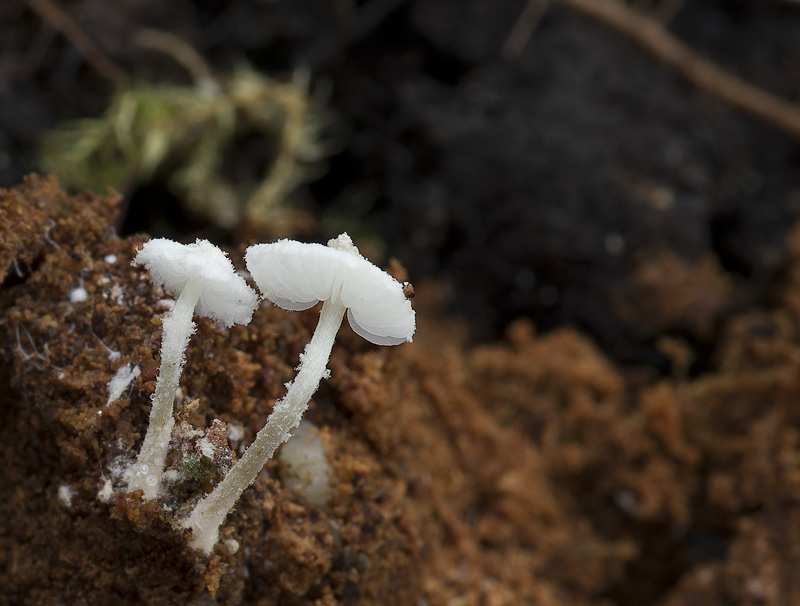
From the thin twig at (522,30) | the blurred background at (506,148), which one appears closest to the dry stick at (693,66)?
the blurred background at (506,148)

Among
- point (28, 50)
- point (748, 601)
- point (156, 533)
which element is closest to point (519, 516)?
point (748, 601)

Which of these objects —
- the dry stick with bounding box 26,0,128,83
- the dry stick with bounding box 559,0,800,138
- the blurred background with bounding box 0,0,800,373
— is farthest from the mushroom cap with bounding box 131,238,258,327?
the dry stick with bounding box 559,0,800,138

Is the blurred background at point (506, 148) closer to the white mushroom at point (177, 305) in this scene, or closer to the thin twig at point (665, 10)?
the thin twig at point (665, 10)

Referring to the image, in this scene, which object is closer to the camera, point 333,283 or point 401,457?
point 333,283

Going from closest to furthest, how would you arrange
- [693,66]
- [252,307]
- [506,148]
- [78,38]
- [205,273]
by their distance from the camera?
[205,273]
[252,307]
[78,38]
[506,148]
[693,66]

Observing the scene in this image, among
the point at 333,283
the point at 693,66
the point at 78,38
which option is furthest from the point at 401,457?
the point at 693,66

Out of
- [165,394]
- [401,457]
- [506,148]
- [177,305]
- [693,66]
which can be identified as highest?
[693,66]

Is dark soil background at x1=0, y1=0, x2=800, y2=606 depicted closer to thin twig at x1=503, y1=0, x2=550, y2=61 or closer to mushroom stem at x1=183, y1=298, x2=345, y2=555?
thin twig at x1=503, y1=0, x2=550, y2=61

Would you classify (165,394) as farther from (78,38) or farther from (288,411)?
(78,38)
